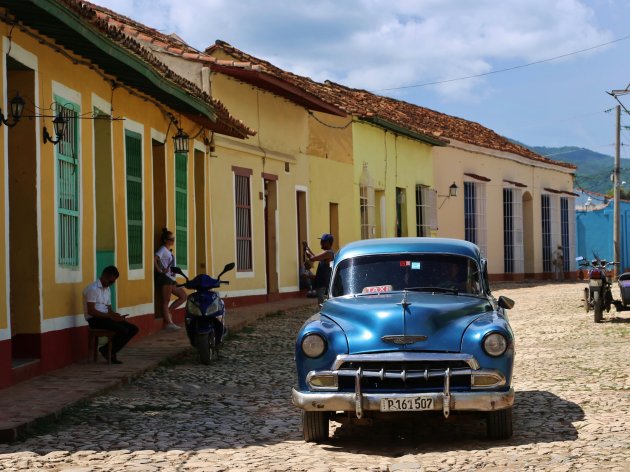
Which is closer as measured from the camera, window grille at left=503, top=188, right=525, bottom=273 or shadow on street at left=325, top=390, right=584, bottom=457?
shadow on street at left=325, top=390, right=584, bottom=457

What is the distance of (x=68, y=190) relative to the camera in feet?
41.4

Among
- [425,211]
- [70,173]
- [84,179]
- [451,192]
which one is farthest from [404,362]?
[451,192]

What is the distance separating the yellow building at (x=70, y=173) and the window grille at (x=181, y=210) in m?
1.25

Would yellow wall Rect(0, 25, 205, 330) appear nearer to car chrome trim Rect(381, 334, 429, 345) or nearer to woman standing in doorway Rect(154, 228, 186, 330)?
woman standing in doorway Rect(154, 228, 186, 330)

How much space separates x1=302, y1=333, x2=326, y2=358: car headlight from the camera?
7.77m

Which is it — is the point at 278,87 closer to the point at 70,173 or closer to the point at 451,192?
the point at 70,173

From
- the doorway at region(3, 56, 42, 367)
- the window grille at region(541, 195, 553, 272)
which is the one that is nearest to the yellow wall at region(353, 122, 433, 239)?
the window grille at region(541, 195, 553, 272)

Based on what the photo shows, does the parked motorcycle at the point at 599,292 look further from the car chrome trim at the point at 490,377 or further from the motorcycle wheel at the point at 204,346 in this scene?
the car chrome trim at the point at 490,377

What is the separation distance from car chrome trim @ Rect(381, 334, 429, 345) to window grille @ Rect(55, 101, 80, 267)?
17.6 ft

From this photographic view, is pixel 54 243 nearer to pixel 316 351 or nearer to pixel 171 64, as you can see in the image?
pixel 316 351

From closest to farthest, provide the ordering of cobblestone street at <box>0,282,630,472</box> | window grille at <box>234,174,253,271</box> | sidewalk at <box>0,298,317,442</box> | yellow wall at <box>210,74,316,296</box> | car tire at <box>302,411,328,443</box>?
cobblestone street at <box>0,282,630,472</box>, car tire at <box>302,411,328,443</box>, sidewalk at <box>0,298,317,442</box>, yellow wall at <box>210,74,316,296</box>, window grille at <box>234,174,253,271</box>

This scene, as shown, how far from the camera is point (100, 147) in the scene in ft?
46.9

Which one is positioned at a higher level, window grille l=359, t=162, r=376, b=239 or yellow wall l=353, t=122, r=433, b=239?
yellow wall l=353, t=122, r=433, b=239

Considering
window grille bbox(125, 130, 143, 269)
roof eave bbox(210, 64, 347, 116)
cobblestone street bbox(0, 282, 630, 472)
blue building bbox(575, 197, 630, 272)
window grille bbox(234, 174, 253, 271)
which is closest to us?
cobblestone street bbox(0, 282, 630, 472)
